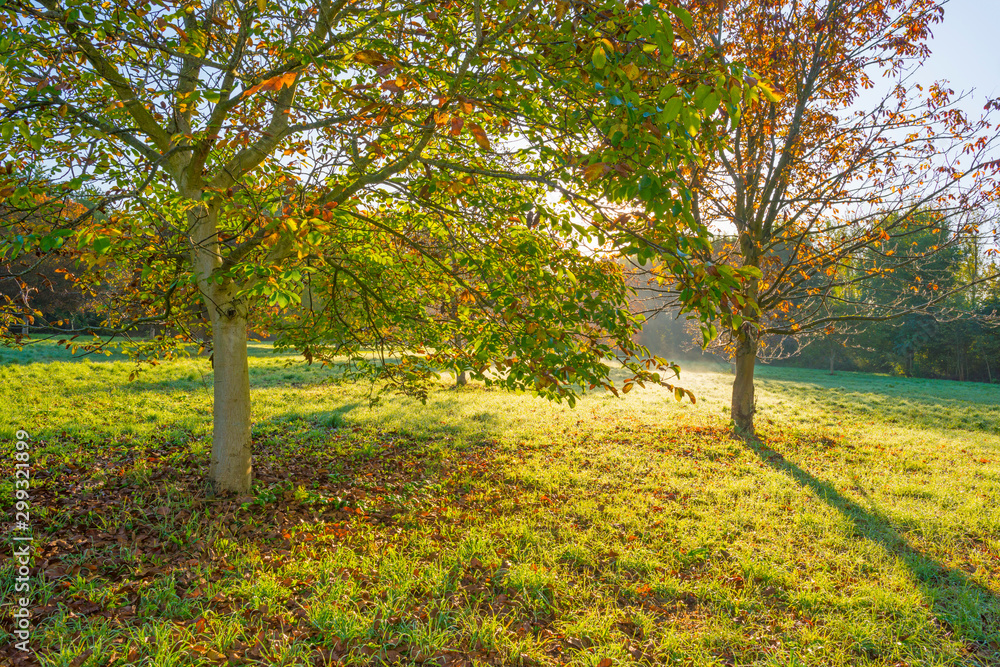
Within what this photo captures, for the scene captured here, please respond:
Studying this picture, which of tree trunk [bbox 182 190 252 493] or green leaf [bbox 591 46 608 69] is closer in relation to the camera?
green leaf [bbox 591 46 608 69]

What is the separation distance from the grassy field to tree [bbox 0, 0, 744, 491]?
59.3 inches

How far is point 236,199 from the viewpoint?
19.4 ft

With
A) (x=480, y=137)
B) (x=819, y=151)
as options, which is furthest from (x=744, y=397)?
(x=480, y=137)

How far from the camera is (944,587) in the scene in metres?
4.58

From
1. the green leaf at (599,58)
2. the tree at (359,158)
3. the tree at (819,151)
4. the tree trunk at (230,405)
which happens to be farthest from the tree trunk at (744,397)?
the tree trunk at (230,405)

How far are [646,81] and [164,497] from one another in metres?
6.63

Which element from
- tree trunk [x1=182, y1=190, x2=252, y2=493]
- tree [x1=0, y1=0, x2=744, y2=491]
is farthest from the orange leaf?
tree trunk [x1=182, y1=190, x2=252, y2=493]

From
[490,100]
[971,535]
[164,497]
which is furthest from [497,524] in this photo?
[971,535]

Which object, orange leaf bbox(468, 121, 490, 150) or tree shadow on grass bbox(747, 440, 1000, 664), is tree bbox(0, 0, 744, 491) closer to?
orange leaf bbox(468, 121, 490, 150)

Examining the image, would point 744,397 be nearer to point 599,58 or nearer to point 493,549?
point 493,549

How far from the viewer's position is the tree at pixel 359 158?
3055 millimetres

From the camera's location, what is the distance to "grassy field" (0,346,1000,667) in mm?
3523

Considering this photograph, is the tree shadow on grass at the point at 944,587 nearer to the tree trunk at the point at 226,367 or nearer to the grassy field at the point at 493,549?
the grassy field at the point at 493,549

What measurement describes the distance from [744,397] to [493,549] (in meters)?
8.65
